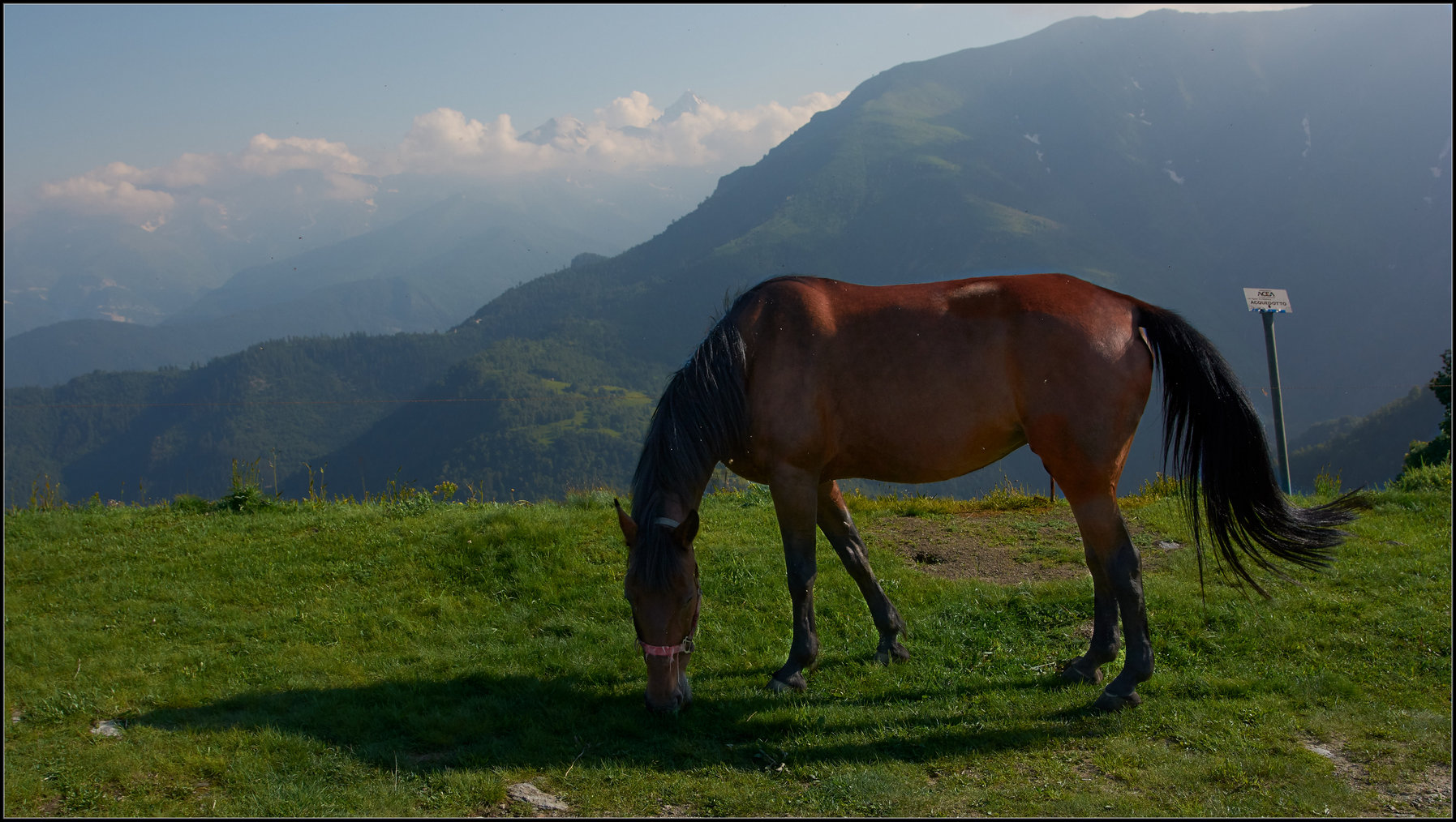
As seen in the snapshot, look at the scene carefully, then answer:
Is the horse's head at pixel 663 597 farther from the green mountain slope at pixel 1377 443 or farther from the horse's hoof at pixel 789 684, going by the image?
the green mountain slope at pixel 1377 443

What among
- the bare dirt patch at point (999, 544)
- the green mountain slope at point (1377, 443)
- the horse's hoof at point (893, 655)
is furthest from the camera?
the green mountain slope at point (1377, 443)

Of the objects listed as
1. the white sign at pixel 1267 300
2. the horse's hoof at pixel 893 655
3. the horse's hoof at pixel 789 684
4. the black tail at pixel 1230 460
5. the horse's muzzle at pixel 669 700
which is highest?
the white sign at pixel 1267 300

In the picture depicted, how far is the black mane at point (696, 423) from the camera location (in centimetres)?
520

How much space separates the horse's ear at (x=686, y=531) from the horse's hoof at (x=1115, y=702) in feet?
8.92

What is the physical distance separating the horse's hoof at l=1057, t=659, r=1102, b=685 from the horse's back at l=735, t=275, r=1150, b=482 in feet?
5.05

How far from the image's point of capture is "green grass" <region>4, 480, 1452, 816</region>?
4.13 meters

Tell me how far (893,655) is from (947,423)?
1.84 metres

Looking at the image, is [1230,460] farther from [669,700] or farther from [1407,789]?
[669,700]

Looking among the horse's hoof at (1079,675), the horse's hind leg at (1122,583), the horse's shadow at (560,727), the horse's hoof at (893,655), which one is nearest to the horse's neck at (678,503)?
the horse's shadow at (560,727)

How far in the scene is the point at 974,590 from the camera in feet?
22.8

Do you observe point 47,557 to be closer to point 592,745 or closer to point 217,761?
point 217,761

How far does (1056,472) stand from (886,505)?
4702mm

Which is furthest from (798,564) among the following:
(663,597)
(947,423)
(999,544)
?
(999,544)

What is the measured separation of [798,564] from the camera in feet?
17.7
